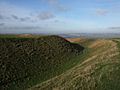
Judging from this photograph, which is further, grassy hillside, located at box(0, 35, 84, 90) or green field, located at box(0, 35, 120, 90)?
→ grassy hillside, located at box(0, 35, 84, 90)

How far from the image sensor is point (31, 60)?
143 ft

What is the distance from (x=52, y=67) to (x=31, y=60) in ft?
16.8

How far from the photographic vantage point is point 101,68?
92.6ft

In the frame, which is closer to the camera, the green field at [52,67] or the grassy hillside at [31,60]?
the green field at [52,67]

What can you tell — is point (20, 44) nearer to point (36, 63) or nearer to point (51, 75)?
point (36, 63)

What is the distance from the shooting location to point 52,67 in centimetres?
4175

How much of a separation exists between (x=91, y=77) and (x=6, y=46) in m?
27.6

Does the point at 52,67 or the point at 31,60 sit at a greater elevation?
the point at 31,60

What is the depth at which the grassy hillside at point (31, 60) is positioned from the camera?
112 feet

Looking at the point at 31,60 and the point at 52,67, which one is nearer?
the point at 52,67

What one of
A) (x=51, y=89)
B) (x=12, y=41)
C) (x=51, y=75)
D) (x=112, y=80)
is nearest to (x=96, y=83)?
(x=112, y=80)

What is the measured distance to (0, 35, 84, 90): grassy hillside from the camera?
1339 inches

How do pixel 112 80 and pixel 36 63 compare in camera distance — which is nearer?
pixel 112 80

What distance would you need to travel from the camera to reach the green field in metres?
24.6
